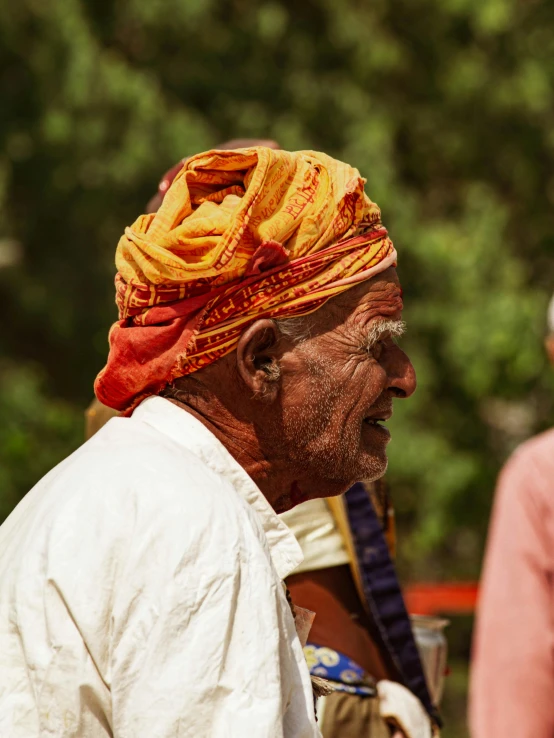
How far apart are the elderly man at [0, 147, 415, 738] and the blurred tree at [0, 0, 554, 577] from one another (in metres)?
6.16

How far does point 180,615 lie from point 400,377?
862 millimetres

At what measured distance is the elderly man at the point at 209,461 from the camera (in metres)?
1.74

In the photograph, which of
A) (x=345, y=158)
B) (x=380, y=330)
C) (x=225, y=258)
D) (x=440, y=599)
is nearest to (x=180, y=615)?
(x=225, y=258)

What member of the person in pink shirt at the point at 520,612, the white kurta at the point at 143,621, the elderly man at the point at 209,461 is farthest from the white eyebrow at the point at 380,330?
the person in pink shirt at the point at 520,612

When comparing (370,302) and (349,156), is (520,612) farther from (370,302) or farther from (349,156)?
(349,156)

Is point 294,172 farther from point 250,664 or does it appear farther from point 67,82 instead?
point 67,82

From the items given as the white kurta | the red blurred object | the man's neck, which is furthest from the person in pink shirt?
the red blurred object

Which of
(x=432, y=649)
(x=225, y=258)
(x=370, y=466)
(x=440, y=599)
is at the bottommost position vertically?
(x=440, y=599)

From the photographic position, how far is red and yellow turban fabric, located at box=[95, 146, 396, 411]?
7.08 feet

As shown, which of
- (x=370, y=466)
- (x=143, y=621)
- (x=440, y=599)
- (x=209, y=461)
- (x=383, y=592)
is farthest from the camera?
(x=440, y=599)

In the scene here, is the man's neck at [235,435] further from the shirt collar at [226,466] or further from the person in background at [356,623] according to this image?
the person in background at [356,623]

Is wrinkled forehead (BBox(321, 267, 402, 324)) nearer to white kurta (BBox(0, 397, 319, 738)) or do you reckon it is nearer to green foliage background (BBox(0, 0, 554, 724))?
white kurta (BBox(0, 397, 319, 738))

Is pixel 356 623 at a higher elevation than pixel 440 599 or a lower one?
higher

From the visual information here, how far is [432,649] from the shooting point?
11.9 feet
